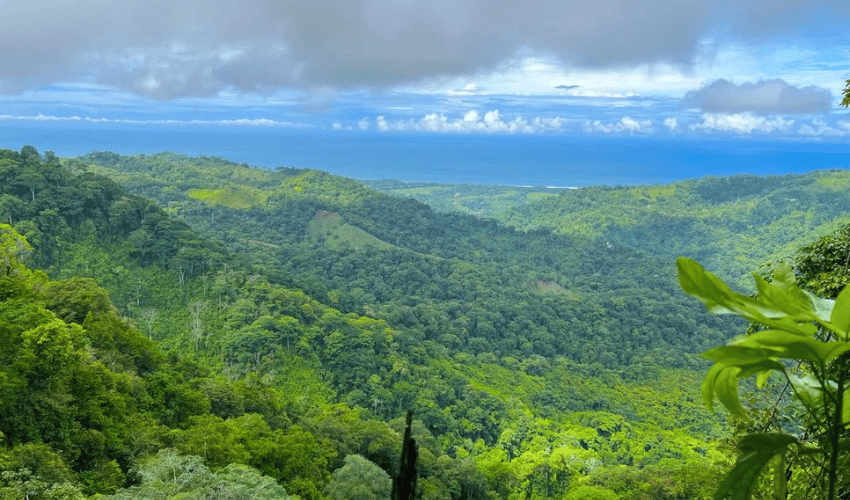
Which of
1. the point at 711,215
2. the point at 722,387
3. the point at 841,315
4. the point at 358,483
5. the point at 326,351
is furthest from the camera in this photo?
the point at 711,215

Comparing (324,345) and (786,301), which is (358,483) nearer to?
(786,301)

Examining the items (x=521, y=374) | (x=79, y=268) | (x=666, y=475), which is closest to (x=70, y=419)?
(x=666, y=475)

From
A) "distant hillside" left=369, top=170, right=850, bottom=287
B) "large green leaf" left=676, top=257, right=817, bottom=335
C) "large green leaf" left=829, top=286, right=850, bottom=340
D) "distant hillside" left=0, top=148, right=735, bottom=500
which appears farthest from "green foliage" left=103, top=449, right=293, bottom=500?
"distant hillside" left=369, top=170, right=850, bottom=287

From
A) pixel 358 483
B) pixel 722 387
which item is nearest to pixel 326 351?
pixel 358 483

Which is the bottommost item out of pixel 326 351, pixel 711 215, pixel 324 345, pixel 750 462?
pixel 326 351

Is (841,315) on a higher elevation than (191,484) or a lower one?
higher

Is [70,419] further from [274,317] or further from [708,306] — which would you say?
[274,317]

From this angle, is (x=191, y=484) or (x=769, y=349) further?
(x=191, y=484)
